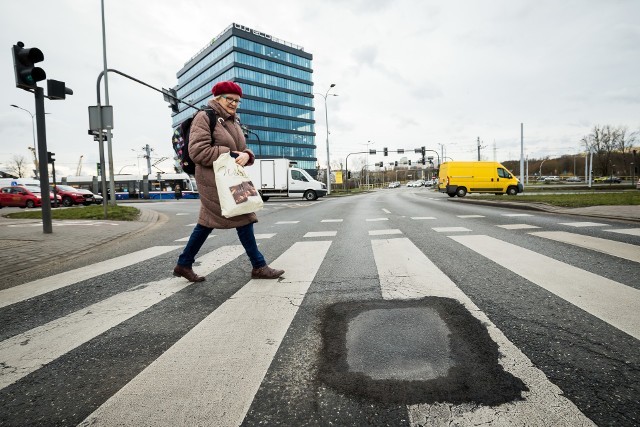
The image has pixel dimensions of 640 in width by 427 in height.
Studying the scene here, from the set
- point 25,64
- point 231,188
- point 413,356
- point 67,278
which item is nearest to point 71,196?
point 25,64

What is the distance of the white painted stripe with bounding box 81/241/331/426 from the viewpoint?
1.31 metres

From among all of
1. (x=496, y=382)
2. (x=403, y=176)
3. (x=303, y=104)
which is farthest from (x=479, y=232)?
(x=403, y=176)

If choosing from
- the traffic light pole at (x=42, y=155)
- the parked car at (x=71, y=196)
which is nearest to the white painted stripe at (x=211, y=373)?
the traffic light pole at (x=42, y=155)

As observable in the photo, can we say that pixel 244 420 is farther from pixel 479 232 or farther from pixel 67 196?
pixel 67 196

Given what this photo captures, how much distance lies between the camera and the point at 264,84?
242 feet

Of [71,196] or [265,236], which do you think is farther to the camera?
[71,196]

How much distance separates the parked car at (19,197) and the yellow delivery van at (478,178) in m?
27.5

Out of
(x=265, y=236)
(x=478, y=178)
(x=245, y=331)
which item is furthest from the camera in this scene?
(x=478, y=178)

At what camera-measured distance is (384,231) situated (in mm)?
6527

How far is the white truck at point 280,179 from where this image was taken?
959 inches

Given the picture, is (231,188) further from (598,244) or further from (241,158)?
(598,244)

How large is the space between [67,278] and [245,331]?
2778mm

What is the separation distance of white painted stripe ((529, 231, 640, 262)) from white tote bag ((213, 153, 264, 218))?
422cm

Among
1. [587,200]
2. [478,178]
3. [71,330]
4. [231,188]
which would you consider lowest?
[71,330]
